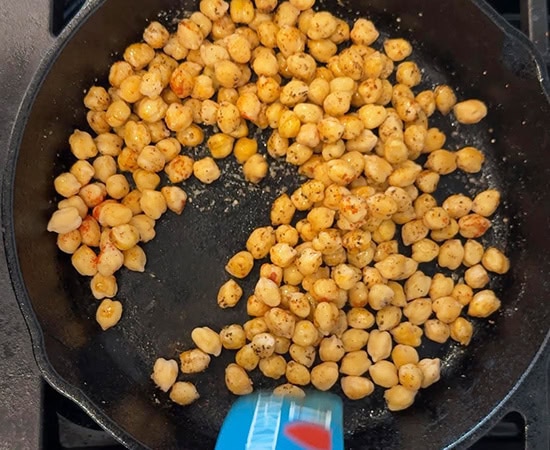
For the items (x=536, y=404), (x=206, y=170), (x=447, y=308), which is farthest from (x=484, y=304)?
(x=206, y=170)

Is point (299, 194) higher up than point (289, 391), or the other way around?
point (299, 194)

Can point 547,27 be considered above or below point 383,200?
above

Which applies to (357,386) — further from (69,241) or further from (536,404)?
(69,241)

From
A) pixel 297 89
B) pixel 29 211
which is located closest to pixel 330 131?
pixel 297 89

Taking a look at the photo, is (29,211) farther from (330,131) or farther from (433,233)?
(433,233)

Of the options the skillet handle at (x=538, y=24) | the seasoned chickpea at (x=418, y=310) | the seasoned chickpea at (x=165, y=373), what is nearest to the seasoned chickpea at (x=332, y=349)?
the seasoned chickpea at (x=418, y=310)

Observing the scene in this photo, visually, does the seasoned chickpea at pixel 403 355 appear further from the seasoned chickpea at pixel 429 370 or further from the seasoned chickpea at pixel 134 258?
the seasoned chickpea at pixel 134 258

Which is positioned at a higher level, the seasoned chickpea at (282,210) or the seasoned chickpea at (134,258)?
the seasoned chickpea at (282,210)

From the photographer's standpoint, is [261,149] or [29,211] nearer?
[29,211]
